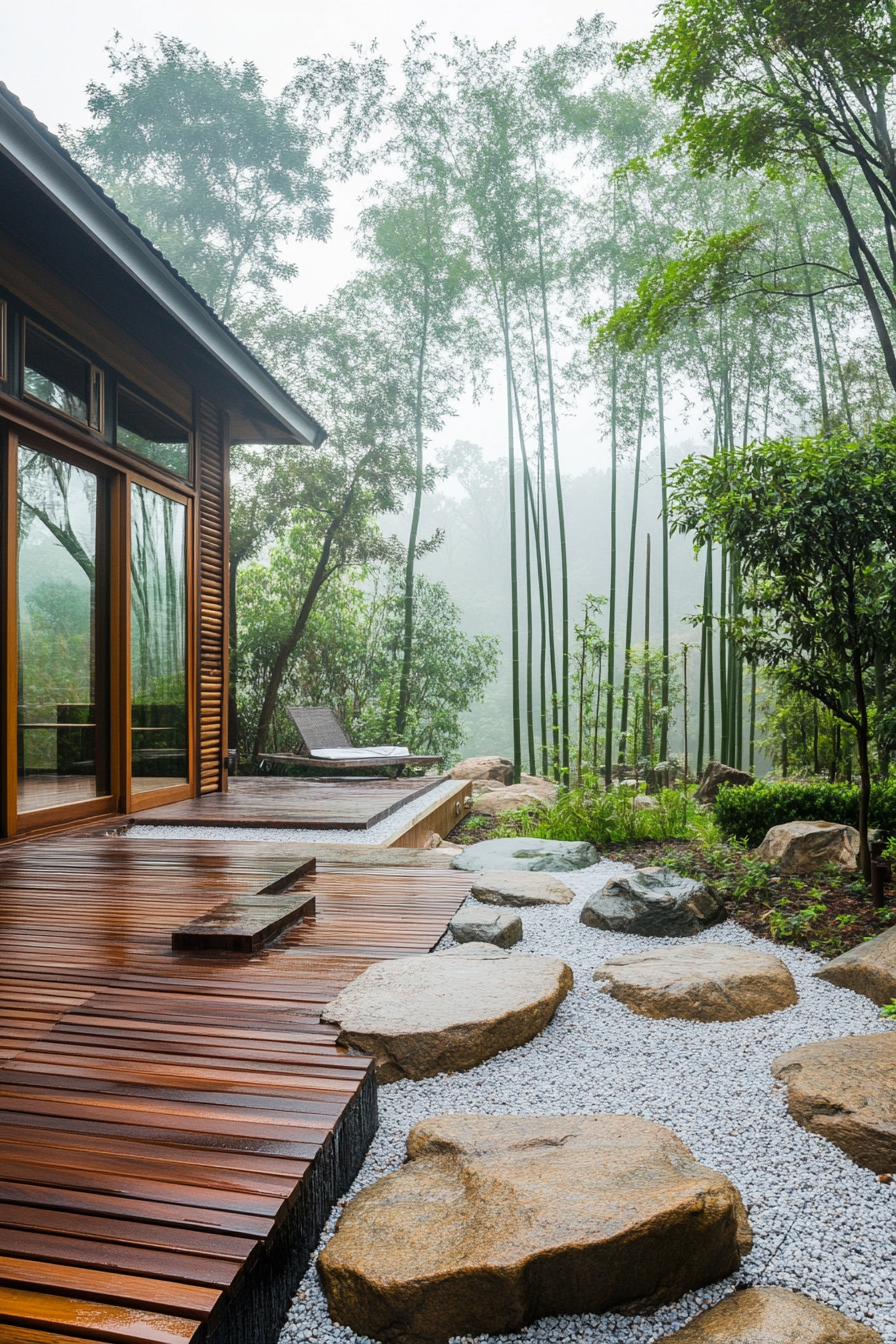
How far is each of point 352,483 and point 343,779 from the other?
3.83 m

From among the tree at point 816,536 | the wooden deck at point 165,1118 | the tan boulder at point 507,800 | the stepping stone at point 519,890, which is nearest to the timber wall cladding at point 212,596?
the tan boulder at point 507,800

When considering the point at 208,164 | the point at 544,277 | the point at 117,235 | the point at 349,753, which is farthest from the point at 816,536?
the point at 208,164

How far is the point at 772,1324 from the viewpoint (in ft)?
3.39

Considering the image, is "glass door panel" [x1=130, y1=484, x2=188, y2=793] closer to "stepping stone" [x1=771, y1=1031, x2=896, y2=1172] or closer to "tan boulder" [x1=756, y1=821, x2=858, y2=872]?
"tan boulder" [x1=756, y1=821, x2=858, y2=872]

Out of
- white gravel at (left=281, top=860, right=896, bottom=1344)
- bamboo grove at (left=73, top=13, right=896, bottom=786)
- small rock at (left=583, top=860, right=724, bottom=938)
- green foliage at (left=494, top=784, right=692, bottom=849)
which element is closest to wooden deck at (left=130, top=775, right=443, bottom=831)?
green foliage at (left=494, top=784, right=692, bottom=849)

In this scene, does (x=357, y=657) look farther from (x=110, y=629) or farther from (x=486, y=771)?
(x=110, y=629)

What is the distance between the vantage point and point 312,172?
8.74 m

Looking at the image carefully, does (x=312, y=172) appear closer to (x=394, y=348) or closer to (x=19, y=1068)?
(x=394, y=348)

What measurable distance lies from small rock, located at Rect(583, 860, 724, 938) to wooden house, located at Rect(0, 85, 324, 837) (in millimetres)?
2443

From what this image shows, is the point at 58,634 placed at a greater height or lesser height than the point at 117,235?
lesser

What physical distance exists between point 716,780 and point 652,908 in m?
4.38

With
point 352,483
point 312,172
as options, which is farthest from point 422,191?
point 352,483

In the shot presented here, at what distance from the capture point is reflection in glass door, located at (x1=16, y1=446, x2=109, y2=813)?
11.5 feet

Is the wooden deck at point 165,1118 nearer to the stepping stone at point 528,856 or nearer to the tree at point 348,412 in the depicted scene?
the stepping stone at point 528,856
